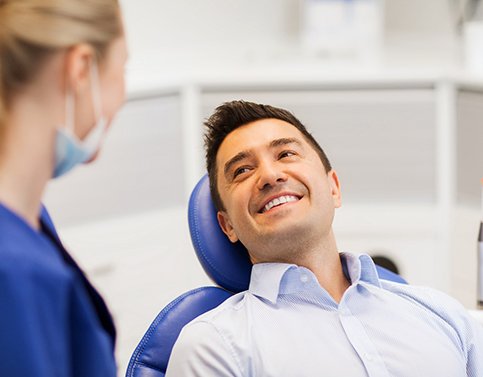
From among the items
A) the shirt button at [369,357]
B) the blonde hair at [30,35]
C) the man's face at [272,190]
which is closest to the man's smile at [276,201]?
the man's face at [272,190]

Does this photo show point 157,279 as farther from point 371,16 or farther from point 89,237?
point 371,16

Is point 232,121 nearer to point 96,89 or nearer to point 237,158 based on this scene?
point 237,158

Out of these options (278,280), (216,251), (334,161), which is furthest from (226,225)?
(334,161)

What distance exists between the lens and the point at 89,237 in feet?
10.1

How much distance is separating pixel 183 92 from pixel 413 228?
964mm

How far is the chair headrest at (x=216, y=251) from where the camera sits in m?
1.85

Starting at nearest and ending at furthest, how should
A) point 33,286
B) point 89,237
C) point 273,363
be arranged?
point 33,286
point 273,363
point 89,237

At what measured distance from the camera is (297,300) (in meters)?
1.78

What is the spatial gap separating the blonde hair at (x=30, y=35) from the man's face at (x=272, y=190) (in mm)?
768

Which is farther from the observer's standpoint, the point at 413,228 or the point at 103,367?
the point at 413,228

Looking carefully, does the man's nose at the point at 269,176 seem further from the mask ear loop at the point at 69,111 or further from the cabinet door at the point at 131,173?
the cabinet door at the point at 131,173

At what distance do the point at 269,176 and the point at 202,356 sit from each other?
41 centimetres

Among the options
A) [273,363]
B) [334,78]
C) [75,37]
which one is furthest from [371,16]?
[75,37]

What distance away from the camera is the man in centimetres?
166
